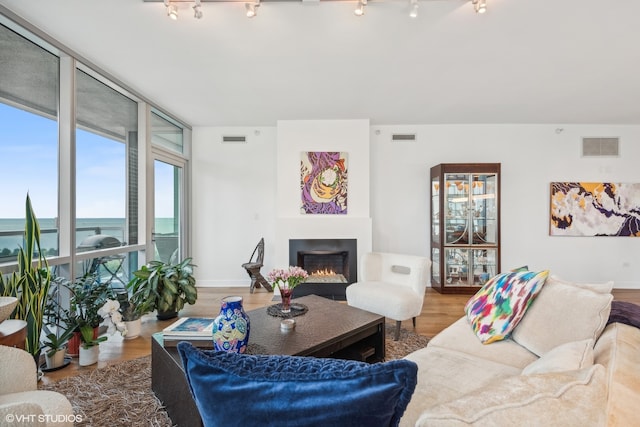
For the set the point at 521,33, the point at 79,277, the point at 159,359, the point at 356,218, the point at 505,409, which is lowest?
the point at 159,359

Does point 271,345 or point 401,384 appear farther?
point 271,345

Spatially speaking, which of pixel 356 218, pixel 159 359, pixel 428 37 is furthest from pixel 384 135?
pixel 159 359

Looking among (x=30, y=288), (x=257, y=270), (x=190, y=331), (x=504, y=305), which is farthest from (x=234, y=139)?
(x=504, y=305)

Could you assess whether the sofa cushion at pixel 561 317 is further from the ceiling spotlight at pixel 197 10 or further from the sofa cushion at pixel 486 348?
the ceiling spotlight at pixel 197 10

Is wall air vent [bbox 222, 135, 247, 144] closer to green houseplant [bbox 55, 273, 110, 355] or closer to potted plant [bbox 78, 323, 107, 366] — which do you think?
green houseplant [bbox 55, 273, 110, 355]

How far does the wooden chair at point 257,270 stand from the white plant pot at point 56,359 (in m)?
2.19

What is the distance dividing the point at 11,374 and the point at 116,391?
820 millimetres

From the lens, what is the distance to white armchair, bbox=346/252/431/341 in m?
2.54

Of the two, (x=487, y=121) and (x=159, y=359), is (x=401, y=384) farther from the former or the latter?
(x=487, y=121)

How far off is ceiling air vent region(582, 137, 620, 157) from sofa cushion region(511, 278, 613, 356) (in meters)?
4.15

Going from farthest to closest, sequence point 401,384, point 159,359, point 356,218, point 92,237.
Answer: point 356,218, point 92,237, point 159,359, point 401,384

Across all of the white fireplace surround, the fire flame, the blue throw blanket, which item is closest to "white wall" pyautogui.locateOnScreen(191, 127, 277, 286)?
the white fireplace surround

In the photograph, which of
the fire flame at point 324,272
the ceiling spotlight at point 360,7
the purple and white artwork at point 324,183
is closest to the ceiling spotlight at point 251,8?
the ceiling spotlight at point 360,7

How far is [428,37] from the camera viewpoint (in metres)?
2.29
